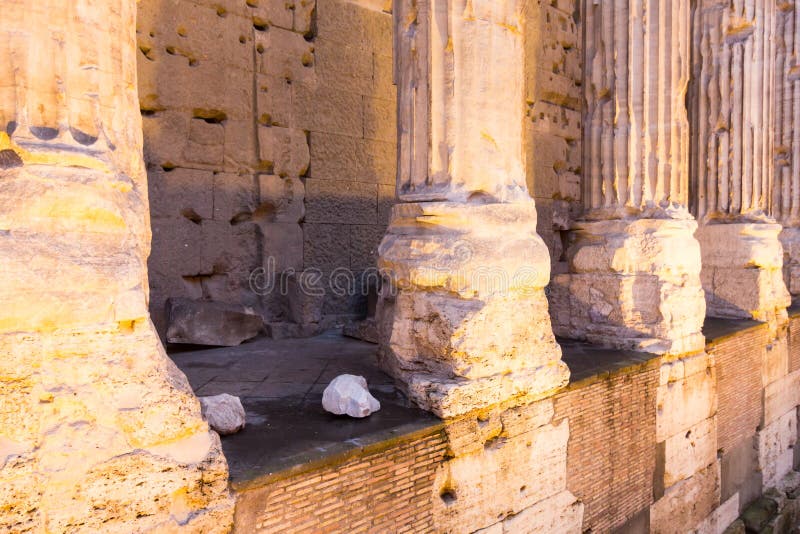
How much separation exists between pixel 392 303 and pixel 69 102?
2.14 metres

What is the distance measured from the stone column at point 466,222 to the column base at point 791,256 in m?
6.64

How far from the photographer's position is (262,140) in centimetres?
615

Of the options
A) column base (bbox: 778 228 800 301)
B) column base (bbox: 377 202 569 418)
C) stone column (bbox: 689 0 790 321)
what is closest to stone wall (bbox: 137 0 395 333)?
column base (bbox: 377 202 569 418)

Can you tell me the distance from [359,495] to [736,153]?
5998mm

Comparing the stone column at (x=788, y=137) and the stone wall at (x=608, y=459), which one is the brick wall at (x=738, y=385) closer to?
the stone wall at (x=608, y=459)

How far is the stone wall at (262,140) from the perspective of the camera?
5559 millimetres

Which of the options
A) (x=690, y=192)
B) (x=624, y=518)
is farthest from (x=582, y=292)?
(x=690, y=192)

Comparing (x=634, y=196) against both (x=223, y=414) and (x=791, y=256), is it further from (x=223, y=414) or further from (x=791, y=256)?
(x=791, y=256)

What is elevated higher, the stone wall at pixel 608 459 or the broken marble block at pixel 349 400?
the broken marble block at pixel 349 400

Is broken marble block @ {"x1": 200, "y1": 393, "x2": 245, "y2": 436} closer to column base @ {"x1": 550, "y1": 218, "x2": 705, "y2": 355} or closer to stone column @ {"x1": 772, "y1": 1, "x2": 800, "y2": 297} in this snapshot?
column base @ {"x1": 550, "y1": 218, "x2": 705, "y2": 355}

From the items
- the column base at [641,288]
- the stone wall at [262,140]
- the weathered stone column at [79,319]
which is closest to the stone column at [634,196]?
the column base at [641,288]

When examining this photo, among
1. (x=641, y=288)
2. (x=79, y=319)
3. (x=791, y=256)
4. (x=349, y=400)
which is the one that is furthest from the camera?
(x=791, y=256)

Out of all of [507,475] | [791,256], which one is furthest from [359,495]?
[791,256]

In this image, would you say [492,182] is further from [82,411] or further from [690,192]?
[690,192]
